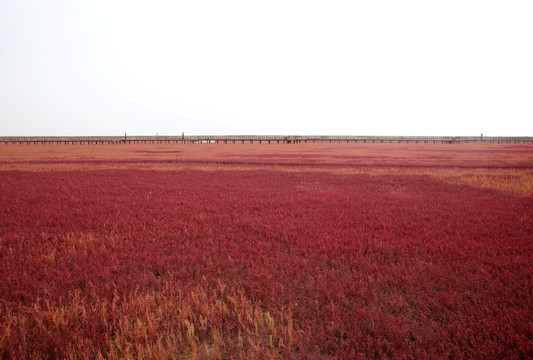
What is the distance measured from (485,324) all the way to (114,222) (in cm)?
950

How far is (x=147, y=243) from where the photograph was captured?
7664mm

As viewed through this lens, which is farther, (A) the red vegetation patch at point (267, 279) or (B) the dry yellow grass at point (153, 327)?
(A) the red vegetation patch at point (267, 279)

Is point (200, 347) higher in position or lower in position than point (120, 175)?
lower

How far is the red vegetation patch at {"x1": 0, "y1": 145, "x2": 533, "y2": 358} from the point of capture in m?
3.94

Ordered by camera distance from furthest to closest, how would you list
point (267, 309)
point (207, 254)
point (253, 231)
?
point (253, 231) < point (207, 254) < point (267, 309)

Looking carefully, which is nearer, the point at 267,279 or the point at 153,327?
the point at 153,327

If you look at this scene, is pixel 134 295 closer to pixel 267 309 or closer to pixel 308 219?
pixel 267 309

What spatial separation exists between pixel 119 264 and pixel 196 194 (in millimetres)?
7909

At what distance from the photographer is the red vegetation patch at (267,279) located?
155 inches

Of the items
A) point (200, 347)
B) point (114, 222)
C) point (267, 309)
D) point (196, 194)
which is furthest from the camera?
point (196, 194)

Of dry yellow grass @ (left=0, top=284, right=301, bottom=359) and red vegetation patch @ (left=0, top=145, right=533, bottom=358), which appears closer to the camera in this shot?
dry yellow grass @ (left=0, top=284, right=301, bottom=359)

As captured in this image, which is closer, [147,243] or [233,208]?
[147,243]

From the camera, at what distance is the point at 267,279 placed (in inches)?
222

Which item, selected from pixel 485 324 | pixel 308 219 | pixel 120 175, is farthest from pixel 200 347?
pixel 120 175
